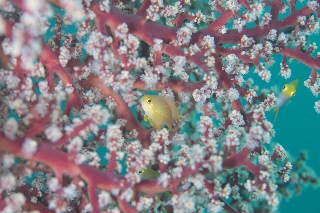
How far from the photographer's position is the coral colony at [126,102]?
2.04 m

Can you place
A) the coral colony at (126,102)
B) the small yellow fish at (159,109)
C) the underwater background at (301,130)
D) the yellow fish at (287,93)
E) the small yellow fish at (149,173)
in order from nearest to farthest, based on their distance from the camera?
the coral colony at (126,102) < the small yellow fish at (149,173) < the small yellow fish at (159,109) < the yellow fish at (287,93) < the underwater background at (301,130)

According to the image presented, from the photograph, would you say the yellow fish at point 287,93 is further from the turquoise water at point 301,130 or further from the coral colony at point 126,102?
the turquoise water at point 301,130

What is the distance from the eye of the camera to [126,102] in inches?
120

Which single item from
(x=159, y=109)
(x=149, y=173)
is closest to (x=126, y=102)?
(x=159, y=109)

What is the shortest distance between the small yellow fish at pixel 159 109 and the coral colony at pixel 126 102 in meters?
0.05

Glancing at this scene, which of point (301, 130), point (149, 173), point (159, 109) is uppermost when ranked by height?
point (301, 130)

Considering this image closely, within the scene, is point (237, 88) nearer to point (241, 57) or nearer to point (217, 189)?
point (241, 57)

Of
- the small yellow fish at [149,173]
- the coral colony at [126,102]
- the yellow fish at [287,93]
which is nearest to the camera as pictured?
the coral colony at [126,102]

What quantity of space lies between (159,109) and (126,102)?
0.29 metres

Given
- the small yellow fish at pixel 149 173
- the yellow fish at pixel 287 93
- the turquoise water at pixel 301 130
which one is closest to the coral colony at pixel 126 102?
the small yellow fish at pixel 149 173

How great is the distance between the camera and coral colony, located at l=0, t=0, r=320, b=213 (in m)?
2.04

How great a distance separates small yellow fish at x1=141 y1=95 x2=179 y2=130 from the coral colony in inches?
1.8

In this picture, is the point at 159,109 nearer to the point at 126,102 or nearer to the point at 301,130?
the point at 126,102

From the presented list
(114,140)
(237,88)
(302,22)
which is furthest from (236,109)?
(114,140)
